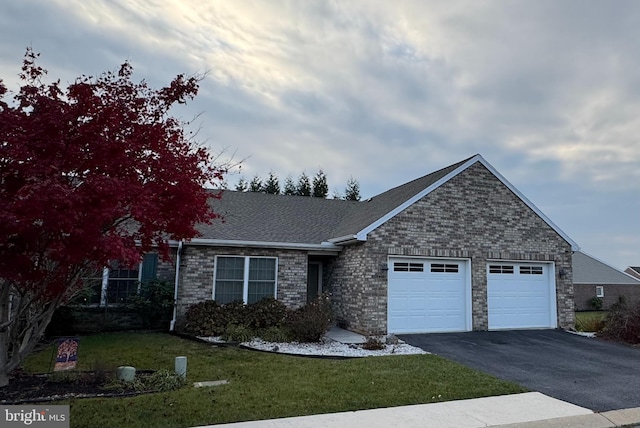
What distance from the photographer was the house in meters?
13.1

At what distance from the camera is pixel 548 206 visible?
23250mm

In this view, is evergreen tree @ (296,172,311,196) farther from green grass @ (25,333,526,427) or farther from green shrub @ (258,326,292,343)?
green grass @ (25,333,526,427)

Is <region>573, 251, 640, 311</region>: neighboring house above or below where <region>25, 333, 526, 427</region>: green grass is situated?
above

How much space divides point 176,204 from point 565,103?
44.2 ft

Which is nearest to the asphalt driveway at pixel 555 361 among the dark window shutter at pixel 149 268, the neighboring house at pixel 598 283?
the dark window shutter at pixel 149 268

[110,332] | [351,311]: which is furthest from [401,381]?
[110,332]

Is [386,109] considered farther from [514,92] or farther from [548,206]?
[548,206]

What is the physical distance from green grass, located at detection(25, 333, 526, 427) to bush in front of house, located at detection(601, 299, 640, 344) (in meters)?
7.30

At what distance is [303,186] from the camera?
39750mm

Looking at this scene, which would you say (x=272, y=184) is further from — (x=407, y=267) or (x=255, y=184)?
(x=407, y=267)

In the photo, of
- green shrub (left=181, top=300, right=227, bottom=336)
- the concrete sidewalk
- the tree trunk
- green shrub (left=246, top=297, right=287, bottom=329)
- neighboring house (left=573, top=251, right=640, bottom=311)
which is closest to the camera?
the concrete sidewalk

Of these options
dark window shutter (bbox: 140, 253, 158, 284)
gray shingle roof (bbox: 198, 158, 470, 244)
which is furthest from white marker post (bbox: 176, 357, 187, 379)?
dark window shutter (bbox: 140, 253, 158, 284)

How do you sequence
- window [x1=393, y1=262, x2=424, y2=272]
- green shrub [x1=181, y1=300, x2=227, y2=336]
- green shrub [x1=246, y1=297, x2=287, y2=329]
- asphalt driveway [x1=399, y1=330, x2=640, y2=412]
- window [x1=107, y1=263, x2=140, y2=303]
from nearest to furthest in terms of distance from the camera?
asphalt driveway [x1=399, y1=330, x2=640, y2=412]
green shrub [x1=181, y1=300, x2=227, y2=336]
green shrub [x1=246, y1=297, x2=287, y2=329]
window [x1=393, y1=262, x2=424, y2=272]
window [x1=107, y1=263, x2=140, y2=303]

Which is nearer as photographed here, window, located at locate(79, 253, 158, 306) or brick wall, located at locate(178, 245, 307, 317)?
brick wall, located at locate(178, 245, 307, 317)
